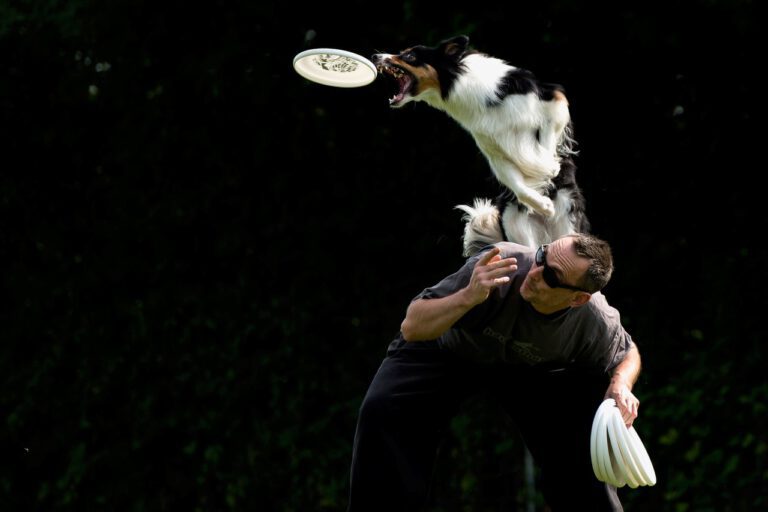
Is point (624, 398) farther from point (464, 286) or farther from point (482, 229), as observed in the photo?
point (482, 229)

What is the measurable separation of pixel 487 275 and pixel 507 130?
49.9 inches

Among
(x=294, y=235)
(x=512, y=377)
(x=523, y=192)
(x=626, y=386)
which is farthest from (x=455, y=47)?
(x=294, y=235)

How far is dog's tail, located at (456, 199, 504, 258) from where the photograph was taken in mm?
4641

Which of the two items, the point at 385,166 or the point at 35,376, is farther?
the point at 35,376

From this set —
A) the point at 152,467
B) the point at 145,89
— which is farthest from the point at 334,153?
the point at 152,467

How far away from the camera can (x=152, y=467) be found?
23.7ft

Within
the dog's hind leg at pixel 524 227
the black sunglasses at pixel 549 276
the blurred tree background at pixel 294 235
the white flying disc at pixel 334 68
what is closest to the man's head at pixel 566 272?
the black sunglasses at pixel 549 276

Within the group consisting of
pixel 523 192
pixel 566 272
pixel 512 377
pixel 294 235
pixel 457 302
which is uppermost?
pixel 566 272

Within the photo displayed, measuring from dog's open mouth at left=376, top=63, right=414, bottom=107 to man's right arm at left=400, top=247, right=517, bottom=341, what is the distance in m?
1.15

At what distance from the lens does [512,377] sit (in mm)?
4145

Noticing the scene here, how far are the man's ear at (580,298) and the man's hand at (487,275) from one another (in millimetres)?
327

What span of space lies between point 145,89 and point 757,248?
3.95 meters

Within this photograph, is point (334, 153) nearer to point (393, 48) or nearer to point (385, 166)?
point (385, 166)

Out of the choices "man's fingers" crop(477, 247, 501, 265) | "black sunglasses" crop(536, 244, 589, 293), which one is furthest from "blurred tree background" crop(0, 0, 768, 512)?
"man's fingers" crop(477, 247, 501, 265)
